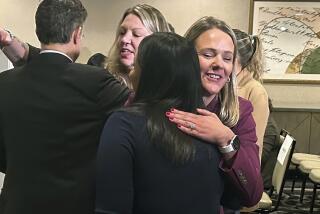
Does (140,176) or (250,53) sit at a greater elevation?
(250,53)

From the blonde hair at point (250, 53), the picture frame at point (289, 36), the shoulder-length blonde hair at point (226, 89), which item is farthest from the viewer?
the picture frame at point (289, 36)

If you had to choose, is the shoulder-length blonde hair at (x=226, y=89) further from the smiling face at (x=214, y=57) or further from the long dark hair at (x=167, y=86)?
the long dark hair at (x=167, y=86)

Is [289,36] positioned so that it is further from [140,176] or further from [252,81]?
[140,176]

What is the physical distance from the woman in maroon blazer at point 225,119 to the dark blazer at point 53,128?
12.1 inches

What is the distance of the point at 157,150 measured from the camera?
1.15 metres

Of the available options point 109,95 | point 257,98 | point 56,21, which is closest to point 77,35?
point 56,21

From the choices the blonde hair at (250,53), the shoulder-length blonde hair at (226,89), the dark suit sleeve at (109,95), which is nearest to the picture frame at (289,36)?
the blonde hair at (250,53)

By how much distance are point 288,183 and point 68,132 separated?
16.0 ft

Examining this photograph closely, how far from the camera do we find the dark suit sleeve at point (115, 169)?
1148 millimetres

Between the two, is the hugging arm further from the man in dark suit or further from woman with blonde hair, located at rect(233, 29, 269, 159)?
woman with blonde hair, located at rect(233, 29, 269, 159)

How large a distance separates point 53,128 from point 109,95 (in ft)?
0.68

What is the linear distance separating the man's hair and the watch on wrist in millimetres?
644

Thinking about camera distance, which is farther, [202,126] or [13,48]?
[13,48]

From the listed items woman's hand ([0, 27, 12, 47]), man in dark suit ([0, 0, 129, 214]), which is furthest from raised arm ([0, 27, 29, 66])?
man in dark suit ([0, 0, 129, 214])
